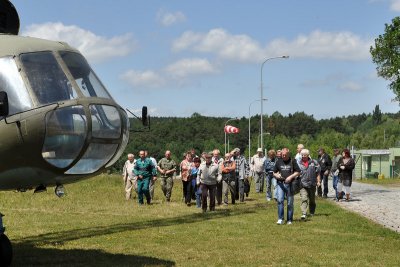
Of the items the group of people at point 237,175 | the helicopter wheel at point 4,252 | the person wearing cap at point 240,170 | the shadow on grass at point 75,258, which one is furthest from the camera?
the person wearing cap at point 240,170

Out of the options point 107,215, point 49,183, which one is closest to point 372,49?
point 107,215

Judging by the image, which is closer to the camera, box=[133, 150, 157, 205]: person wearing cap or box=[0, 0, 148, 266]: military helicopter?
box=[0, 0, 148, 266]: military helicopter

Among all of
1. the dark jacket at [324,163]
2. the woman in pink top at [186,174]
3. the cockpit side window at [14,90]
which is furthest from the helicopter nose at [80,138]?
the dark jacket at [324,163]

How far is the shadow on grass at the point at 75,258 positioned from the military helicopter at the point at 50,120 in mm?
2335

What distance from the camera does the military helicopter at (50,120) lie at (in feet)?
26.1

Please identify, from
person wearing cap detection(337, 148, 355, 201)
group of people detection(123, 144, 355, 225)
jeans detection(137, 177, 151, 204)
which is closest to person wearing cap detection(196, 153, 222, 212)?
group of people detection(123, 144, 355, 225)

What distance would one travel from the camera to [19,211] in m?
20.0

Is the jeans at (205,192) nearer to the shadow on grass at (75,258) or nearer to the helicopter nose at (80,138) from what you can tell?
the shadow on grass at (75,258)

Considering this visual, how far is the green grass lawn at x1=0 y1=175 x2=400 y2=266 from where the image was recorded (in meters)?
11.1

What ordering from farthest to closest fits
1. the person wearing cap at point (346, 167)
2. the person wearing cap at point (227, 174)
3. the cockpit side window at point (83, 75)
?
1. the person wearing cap at point (346, 167)
2. the person wearing cap at point (227, 174)
3. the cockpit side window at point (83, 75)

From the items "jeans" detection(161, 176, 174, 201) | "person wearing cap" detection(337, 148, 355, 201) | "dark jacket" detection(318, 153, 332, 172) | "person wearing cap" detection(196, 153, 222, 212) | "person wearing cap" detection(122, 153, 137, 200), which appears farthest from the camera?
"dark jacket" detection(318, 153, 332, 172)

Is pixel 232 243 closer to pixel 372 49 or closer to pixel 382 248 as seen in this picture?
pixel 382 248

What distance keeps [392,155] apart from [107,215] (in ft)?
257

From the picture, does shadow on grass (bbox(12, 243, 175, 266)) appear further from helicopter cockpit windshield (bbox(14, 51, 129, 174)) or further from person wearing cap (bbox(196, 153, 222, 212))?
person wearing cap (bbox(196, 153, 222, 212))
